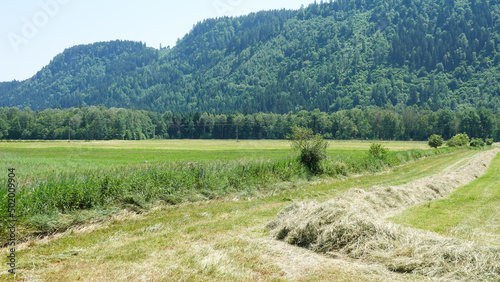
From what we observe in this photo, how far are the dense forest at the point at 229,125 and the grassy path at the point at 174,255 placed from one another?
396 feet

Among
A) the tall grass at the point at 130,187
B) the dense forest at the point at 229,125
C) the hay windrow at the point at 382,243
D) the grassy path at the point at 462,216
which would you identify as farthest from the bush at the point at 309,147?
the dense forest at the point at 229,125

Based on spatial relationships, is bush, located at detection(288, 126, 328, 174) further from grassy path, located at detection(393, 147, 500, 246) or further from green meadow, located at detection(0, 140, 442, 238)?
grassy path, located at detection(393, 147, 500, 246)

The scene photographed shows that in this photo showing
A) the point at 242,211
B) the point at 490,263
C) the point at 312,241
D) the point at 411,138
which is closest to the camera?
the point at 490,263

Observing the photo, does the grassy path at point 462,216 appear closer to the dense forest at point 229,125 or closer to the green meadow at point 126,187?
the green meadow at point 126,187

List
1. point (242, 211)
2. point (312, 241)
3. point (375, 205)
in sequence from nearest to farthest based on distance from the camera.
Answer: point (312, 241), point (375, 205), point (242, 211)

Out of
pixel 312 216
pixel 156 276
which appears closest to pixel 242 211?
pixel 312 216

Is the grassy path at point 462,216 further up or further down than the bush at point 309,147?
further down

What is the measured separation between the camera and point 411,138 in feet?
454

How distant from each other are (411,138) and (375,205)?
458 ft

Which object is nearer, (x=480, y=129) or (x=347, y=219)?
(x=347, y=219)

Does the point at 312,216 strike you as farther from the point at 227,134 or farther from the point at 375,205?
the point at 227,134

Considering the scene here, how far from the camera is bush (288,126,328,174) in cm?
2647

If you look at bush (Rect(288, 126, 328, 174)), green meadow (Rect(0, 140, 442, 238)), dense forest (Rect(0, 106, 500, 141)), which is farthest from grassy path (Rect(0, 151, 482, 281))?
dense forest (Rect(0, 106, 500, 141))

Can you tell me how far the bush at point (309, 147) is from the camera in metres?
26.5
